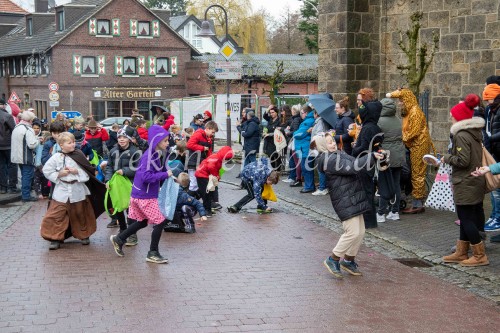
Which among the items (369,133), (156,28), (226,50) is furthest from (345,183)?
(156,28)

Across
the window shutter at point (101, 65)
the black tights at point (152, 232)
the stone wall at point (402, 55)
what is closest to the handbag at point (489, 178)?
the black tights at point (152, 232)

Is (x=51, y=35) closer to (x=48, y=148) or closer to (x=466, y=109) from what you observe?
(x=48, y=148)

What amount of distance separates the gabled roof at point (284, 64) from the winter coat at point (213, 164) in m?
37.2

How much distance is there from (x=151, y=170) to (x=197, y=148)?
157 inches

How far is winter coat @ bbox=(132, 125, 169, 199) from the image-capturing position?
8852 millimetres

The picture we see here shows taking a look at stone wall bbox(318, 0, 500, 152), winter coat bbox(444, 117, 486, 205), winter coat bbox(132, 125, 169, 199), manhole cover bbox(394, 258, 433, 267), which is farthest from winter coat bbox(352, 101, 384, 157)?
stone wall bbox(318, 0, 500, 152)

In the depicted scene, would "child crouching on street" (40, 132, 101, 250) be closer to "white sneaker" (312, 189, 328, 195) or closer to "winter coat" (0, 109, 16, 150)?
"winter coat" (0, 109, 16, 150)

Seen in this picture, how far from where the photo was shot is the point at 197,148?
12.9 m

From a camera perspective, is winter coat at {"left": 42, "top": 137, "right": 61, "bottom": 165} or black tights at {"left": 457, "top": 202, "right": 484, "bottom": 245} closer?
black tights at {"left": 457, "top": 202, "right": 484, "bottom": 245}

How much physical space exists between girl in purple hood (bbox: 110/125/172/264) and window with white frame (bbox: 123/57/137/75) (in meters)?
45.6

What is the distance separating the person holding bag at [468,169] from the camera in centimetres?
861

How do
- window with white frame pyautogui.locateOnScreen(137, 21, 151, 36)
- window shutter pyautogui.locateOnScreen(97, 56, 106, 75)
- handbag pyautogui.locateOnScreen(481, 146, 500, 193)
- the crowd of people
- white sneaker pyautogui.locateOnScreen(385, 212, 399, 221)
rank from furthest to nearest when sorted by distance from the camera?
window with white frame pyautogui.locateOnScreen(137, 21, 151, 36) < window shutter pyautogui.locateOnScreen(97, 56, 106, 75) < white sneaker pyautogui.locateOnScreen(385, 212, 399, 221) < handbag pyautogui.locateOnScreen(481, 146, 500, 193) < the crowd of people

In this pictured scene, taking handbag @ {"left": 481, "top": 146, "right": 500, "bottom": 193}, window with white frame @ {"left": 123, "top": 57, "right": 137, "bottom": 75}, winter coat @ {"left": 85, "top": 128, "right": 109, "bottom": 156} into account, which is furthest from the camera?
window with white frame @ {"left": 123, "top": 57, "right": 137, "bottom": 75}

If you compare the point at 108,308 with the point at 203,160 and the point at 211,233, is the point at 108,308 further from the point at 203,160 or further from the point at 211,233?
the point at 203,160
